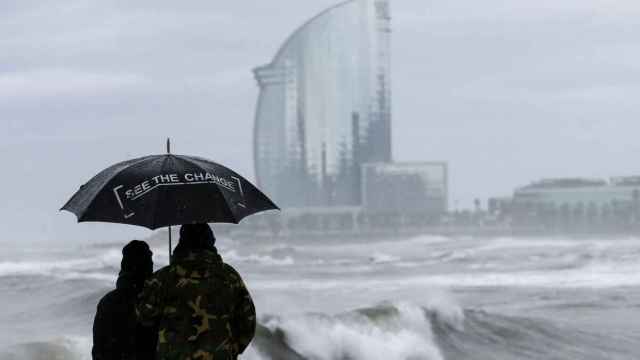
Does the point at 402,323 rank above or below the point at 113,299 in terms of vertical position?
below

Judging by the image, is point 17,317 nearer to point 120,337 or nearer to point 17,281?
point 17,281

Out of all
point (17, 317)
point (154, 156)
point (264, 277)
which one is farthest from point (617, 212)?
point (154, 156)

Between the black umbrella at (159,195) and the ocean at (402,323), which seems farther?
the ocean at (402,323)

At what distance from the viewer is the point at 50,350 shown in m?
13.4

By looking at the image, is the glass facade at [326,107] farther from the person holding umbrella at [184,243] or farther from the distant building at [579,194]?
the person holding umbrella at [184,243]

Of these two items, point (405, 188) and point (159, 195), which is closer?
point (159, 195)

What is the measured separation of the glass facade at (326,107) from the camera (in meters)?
156

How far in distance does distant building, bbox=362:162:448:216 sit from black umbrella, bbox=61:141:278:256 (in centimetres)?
16739

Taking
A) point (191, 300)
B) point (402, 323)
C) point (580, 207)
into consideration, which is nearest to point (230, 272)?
point (191, 300)

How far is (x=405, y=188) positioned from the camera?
18012 centimetres

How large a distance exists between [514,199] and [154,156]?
168 metres

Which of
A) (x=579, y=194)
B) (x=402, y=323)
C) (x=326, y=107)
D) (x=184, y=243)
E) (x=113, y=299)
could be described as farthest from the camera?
(x=579, y=194)

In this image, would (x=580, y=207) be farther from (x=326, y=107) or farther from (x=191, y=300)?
(x=191, y=300)

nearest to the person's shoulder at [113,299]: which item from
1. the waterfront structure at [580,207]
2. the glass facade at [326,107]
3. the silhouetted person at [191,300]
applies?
the silhouetted person at [191,300]
